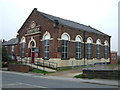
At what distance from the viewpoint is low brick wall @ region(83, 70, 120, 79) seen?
56.3ft

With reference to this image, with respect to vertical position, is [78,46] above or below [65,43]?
below

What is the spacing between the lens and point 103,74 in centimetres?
1808

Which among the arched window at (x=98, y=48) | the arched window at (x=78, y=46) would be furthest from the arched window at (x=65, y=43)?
the arched window at (x=98, y=48)

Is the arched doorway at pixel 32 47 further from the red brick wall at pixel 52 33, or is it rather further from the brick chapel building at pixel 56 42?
the red brick wall at pixel 52 33

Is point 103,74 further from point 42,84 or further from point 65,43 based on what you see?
point 65,43

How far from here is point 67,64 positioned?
97.2 ft

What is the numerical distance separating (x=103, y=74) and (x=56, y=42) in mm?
11760

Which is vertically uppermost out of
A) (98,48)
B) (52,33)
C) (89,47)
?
(52,33)

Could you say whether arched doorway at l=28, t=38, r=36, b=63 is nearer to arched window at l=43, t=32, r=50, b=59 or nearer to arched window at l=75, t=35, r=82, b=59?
arched window at l=43, t=32, r=50, b=59

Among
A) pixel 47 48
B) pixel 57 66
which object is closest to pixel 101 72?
pixel 57 66

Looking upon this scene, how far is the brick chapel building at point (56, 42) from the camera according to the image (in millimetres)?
28594

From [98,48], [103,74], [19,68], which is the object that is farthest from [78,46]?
[103,74]

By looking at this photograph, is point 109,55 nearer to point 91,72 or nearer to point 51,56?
point 51,56

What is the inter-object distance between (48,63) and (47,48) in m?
2.51
